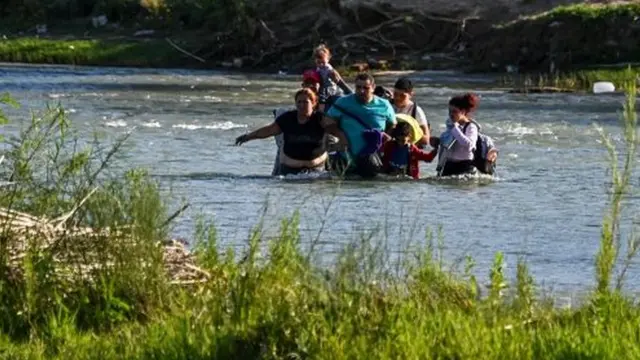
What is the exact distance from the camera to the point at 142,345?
26.7 ft

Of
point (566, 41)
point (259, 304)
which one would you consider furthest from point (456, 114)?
point (566, 41)

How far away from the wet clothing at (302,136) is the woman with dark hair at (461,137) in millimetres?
1354

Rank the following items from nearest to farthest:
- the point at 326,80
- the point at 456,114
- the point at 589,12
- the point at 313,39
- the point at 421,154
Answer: the point at 456,114 < the point at 421,154 < the point at 326,80 < the point at 589,12 < the point at 313,39

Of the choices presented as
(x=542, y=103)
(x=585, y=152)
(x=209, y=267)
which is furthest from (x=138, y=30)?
(x=209, y=267)

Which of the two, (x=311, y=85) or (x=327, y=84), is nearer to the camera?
(x=311, y=85)

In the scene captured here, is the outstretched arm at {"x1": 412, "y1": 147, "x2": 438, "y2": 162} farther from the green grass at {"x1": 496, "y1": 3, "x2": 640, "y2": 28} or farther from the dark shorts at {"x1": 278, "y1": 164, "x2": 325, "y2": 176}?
the green grass at {"x1": 496, "y1": 3, "x2": 640, "y2": 28}

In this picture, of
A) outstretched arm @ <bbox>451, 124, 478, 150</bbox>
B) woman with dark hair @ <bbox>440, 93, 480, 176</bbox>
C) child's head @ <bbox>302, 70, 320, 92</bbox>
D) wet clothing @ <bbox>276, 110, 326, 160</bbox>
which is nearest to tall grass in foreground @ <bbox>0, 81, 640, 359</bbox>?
wet clothing @ <bbox>276, 110, 326, 160</bbox>

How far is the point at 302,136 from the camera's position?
18094 millimetres

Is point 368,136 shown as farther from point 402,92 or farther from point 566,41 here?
point 566,41

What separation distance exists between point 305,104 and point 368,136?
85cm

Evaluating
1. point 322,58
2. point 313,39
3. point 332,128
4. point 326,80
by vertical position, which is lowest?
point 313,39

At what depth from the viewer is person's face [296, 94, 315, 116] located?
699 inches

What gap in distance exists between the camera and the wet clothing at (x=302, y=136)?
17.9 meters

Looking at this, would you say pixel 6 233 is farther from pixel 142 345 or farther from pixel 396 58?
pixel 396 58
